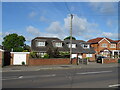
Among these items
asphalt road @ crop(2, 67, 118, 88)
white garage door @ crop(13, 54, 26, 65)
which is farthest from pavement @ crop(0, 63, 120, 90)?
white garage door @ crop(13, 54, 26, 65)

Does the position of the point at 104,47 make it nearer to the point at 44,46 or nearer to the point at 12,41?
the point at 44,46

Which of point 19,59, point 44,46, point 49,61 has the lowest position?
point 49,61

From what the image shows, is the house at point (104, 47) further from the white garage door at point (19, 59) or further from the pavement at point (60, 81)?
the pavement at point (60, 81)

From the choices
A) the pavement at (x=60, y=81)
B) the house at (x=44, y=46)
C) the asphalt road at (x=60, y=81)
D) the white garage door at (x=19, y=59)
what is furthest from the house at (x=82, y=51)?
the asphalt road at (x=60, y=81)

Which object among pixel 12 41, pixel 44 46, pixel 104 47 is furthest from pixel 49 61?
pixel 12 41

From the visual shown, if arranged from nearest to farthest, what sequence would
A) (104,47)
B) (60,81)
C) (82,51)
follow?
(60,81)
(82,51)
(104,47)

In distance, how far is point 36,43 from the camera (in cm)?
3509

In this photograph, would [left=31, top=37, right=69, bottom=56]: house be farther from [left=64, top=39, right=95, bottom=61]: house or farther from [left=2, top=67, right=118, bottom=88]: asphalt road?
[left=2, top=67, right=118, bottom=88]: asphalt road

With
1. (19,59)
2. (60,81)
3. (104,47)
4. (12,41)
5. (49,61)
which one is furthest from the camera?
(12,41)

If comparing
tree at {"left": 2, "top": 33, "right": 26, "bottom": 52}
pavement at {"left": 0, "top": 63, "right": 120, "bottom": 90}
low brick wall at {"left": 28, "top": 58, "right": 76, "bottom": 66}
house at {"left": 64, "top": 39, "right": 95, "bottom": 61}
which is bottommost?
pavement at {"left": 0, "top": 63, "right": 120, "bottom": 90}

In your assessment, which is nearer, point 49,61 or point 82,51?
point 49,61

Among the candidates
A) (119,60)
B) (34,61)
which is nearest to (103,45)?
(119,60)

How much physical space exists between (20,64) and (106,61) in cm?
1774

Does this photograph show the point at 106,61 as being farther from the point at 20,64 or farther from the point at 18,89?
the point at 18,89
